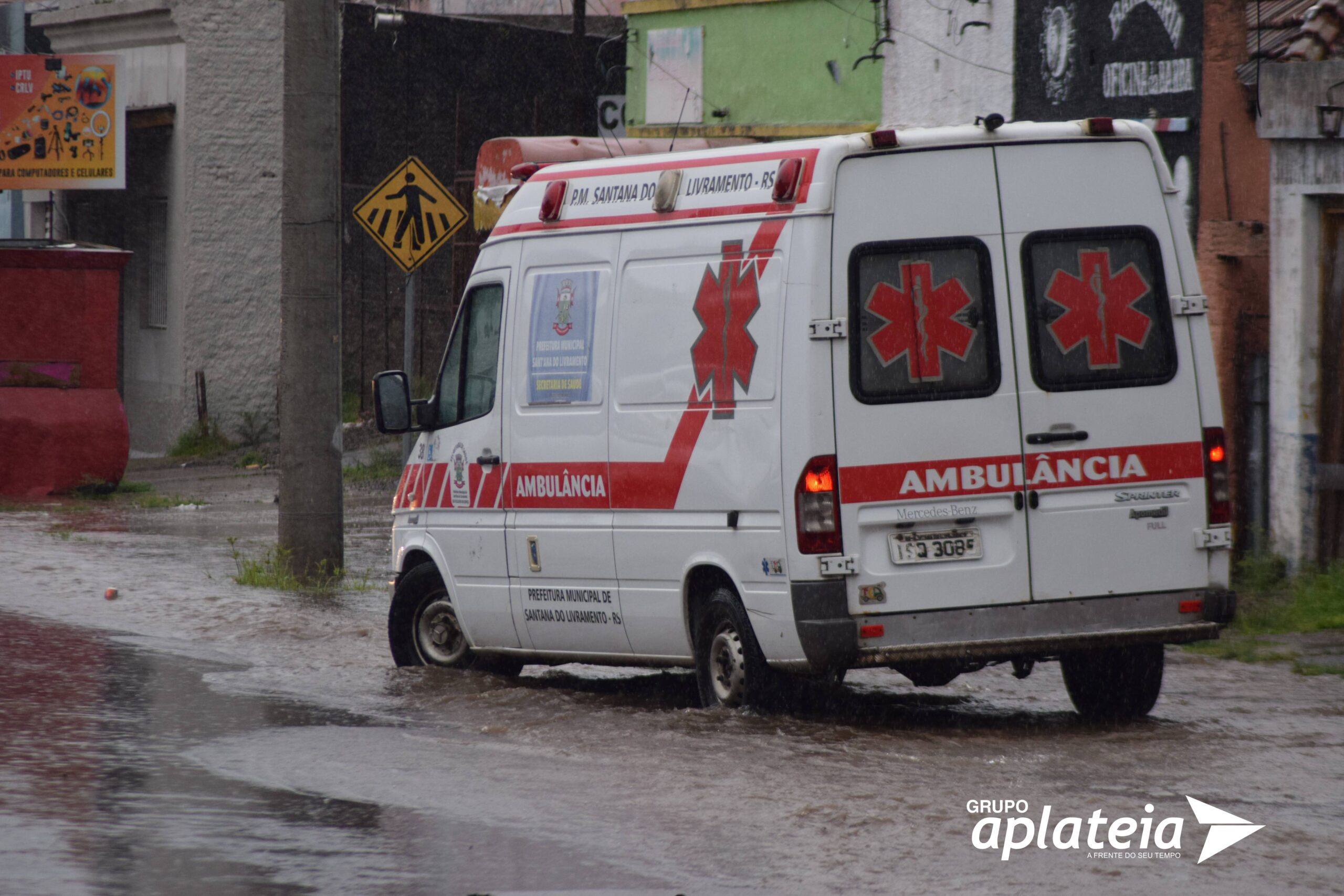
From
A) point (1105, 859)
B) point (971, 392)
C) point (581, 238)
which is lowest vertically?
point (1105, 859)

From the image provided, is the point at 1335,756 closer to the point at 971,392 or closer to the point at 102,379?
the point at 971,392

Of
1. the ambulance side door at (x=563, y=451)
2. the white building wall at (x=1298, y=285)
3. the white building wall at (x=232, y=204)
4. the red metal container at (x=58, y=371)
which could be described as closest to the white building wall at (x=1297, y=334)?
the white building wall at (x=1298, y=285)

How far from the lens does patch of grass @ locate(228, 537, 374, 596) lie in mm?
14359

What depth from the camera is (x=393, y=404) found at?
10.3 m

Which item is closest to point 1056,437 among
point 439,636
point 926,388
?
point 926,388

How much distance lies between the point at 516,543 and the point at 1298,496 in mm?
5530

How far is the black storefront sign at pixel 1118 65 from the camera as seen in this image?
1494 cm

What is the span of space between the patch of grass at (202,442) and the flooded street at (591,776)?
16.2 m

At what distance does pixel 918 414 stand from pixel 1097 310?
0.93 meters

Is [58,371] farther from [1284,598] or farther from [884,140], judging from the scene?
[884,140]

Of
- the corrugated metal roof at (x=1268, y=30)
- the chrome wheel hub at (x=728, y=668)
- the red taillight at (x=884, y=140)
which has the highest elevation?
the corrugated metal roof at (x=1268, y=30)

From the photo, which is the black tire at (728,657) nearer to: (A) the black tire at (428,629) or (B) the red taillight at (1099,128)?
(A) the black tire at (428,629)

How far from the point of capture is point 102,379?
870 inches

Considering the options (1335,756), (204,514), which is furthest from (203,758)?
(204,514)
